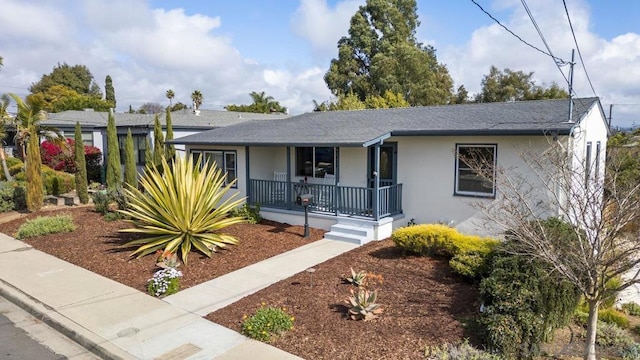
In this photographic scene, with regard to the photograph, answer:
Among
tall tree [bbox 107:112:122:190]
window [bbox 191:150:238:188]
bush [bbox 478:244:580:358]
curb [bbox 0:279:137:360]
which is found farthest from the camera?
tall tree [bbox 107:112:122:190]

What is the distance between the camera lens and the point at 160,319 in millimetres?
6688

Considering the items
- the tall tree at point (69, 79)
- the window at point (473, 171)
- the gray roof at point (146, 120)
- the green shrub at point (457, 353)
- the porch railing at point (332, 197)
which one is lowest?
the green shrub at point (457, 353)

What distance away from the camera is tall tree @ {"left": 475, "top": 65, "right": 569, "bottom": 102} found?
113ft

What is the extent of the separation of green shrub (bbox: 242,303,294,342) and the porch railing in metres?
5.54

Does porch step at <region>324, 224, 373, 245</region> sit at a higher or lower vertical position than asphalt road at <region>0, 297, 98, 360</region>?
higher

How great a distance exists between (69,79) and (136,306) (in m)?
60.6

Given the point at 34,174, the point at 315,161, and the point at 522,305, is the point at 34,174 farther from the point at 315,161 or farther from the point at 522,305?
the point at 522,305

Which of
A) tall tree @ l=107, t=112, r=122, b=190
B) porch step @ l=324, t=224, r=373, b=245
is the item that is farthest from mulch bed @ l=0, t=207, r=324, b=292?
tall tree @ l=107, t=112, r=122, b=190

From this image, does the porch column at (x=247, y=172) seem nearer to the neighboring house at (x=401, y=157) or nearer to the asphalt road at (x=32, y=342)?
the neighboring house at (x=401, y=157)

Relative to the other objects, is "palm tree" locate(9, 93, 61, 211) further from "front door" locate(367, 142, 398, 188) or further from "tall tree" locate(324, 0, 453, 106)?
"tall tree" locate(324, 0, 453, 106)

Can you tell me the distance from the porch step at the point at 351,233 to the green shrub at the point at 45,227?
25.8ft

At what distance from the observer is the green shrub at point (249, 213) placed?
527 inches

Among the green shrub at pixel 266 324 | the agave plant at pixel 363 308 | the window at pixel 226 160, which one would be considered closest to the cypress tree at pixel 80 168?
→ the window at pixel 226 160

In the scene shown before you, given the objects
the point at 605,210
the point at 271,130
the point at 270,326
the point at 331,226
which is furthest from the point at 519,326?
the point at 271,130
